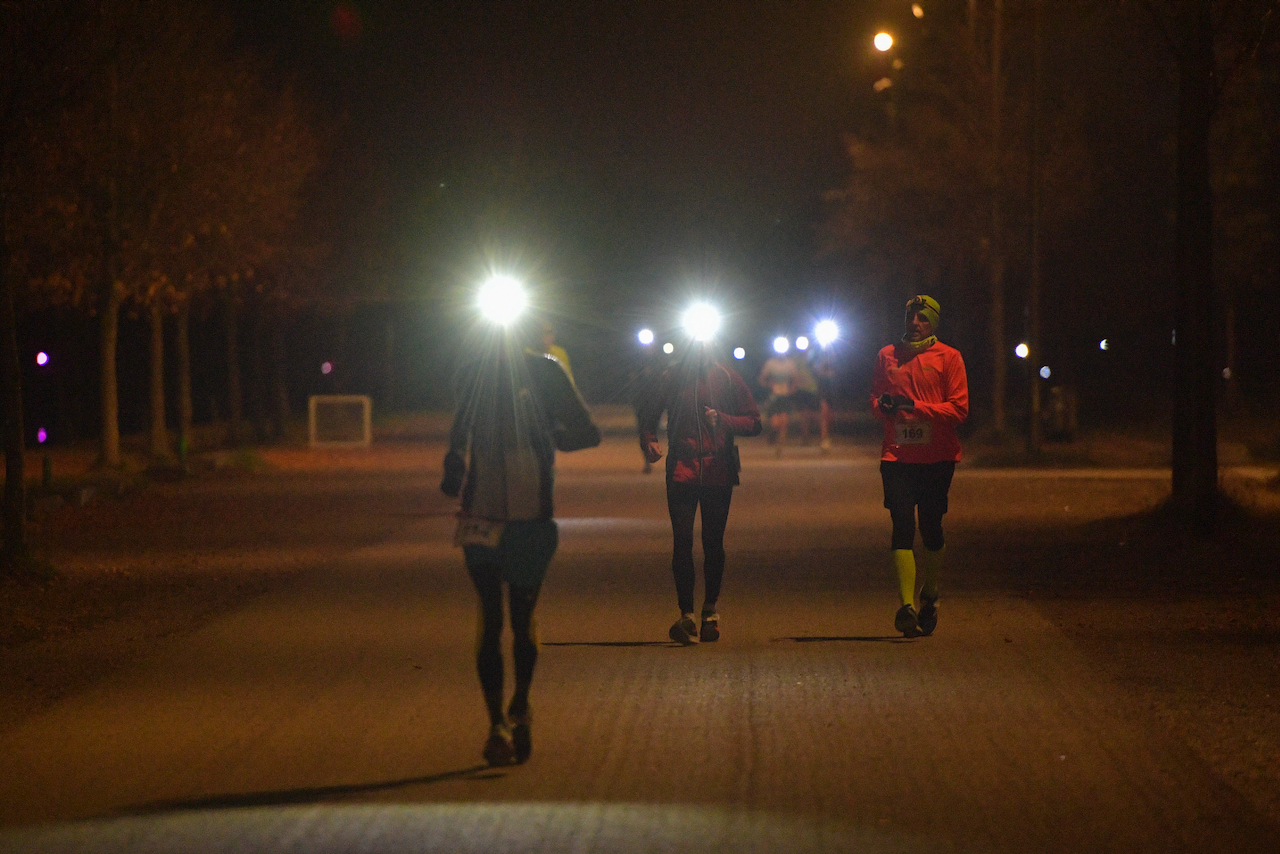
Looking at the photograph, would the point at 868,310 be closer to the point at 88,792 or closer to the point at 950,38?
the point at 950,38

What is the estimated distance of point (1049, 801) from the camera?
20.1 feet

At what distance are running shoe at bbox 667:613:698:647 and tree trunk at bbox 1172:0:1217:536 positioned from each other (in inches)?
288

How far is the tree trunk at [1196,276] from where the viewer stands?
49.6ft

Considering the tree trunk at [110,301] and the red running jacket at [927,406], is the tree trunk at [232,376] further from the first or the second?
the red running jacket at [927,406]

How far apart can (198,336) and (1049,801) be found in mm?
44191

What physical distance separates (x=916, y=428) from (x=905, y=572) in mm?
898

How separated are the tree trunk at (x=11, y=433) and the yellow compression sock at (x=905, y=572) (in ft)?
24.4

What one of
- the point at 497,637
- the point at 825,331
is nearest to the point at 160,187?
the point at 497,637

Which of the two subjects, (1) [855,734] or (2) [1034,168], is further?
(2) [1034,168]

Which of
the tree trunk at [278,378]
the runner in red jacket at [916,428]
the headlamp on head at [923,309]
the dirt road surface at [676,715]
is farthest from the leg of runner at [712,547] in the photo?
the tree trunk at [278,378]

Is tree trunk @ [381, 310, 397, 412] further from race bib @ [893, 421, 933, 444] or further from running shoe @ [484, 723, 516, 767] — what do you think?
running shoe @ [484, 723, 516, 767]

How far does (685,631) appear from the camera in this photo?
31.7 feet

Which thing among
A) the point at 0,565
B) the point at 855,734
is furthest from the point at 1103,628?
the point at 0,565

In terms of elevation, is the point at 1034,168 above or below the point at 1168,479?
above
